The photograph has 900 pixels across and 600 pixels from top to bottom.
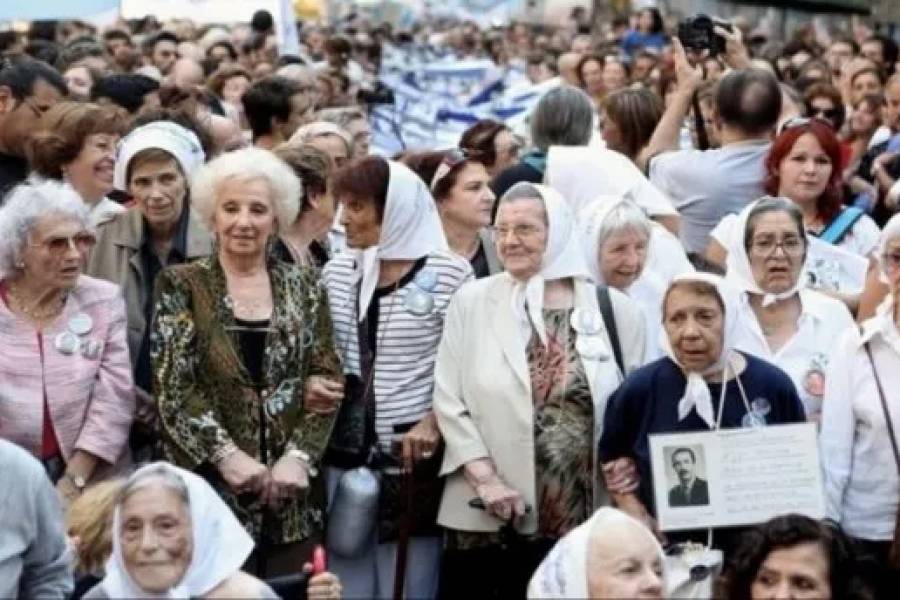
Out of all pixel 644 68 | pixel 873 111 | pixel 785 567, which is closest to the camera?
pixel 785 567

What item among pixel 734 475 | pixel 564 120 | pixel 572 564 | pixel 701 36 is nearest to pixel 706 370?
pixel 734 475

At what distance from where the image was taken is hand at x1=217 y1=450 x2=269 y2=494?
30.3 feet

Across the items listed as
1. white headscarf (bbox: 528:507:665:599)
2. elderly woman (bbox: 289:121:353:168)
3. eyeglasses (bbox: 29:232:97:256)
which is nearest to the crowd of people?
eyeglasses (bbox: 29:232:97:256)

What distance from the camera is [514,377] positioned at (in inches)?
376

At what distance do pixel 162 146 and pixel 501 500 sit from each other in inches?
77.6

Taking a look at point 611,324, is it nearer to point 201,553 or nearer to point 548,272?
point 548,272

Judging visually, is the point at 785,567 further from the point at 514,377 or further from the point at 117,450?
the point at 117,450

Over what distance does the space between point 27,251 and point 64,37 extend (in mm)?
16451

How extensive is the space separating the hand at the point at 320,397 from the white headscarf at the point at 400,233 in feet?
1.59

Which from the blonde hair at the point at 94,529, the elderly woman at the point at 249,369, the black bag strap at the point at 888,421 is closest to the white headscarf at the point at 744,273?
the black bag strap at the point at 888,421

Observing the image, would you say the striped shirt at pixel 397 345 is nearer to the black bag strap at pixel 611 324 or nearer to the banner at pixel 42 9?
the black bag strap at pixel 611 324

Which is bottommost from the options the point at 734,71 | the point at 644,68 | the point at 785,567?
the point at 785,567

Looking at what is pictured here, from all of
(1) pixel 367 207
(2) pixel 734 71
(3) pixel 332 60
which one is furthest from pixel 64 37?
(1) pixel 367 207

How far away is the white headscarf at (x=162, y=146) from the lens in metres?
10.4
